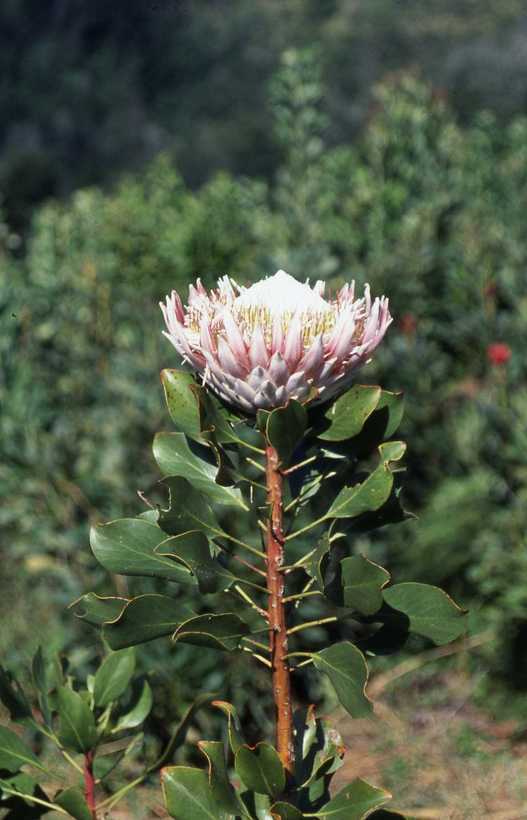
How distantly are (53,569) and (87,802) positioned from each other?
5.77ft

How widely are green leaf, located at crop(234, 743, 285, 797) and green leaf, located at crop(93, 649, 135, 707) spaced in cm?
30

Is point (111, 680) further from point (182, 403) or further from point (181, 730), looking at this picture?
point (182, 403)

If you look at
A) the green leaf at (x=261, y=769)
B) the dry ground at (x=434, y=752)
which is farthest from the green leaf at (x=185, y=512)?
the dry ground at (x=434, y=752)

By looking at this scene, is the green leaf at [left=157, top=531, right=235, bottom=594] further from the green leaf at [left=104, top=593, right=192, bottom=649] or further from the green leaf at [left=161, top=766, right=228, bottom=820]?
the green leaf at [left=161, top=766, right=228, bottom=820]

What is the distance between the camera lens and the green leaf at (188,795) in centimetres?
108

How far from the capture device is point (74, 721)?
4.01 feet

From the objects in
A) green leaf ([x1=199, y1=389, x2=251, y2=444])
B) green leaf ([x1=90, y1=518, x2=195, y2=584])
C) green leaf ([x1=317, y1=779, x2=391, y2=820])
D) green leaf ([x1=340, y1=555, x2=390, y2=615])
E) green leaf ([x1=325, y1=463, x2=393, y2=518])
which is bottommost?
green leaf ([x1=317, y1=779, x2=391, y2=820])

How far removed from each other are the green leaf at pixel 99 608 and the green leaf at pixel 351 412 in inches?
11.9

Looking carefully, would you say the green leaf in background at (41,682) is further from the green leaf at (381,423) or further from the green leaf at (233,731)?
the green leaf at (381,423)

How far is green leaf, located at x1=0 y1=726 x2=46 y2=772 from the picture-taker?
3.96ft

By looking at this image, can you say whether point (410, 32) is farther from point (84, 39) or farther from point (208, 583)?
point (208, 583)

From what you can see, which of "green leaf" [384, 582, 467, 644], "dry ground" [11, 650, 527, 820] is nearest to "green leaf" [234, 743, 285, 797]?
"green leaf" [384, 582, 467, 644]

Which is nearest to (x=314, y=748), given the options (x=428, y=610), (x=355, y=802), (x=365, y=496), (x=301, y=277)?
(x=355, y=802)

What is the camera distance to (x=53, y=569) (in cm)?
294
